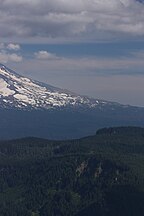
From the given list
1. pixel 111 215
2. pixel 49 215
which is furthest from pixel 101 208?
pixel 49 215

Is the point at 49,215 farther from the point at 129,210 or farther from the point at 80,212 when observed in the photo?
the point at 129,210

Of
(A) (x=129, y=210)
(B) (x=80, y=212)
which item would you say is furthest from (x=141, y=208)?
(B) (x=80, y=212)

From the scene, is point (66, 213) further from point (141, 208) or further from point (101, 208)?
point (141, 208)

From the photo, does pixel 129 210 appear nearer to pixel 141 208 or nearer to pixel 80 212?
pixel 141 208

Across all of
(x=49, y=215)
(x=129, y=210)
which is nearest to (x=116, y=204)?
(x=129, y=210)

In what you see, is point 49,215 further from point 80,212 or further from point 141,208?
point 141,208
